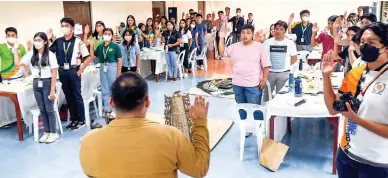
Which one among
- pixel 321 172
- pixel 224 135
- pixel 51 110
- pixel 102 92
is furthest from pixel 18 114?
pixel 321 172

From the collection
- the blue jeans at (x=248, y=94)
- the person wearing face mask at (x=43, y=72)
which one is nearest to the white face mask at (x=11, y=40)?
the person wearing face mask at (x=43, y=72)

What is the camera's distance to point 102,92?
17.6 ft

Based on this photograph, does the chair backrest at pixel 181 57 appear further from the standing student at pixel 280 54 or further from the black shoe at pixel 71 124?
the standing student at pixel 280 54

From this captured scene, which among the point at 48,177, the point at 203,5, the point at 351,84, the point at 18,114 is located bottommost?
the point at 48,177

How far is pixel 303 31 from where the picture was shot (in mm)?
6957

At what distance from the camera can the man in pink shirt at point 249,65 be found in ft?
13.6

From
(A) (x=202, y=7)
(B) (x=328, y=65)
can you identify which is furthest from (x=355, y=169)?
(A) (x=202, y=7)

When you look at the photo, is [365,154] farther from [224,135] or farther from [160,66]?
[160,66]

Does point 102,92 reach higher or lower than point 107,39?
lower

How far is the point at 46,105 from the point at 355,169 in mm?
3637

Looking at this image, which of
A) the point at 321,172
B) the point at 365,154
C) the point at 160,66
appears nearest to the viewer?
the point at 365,154

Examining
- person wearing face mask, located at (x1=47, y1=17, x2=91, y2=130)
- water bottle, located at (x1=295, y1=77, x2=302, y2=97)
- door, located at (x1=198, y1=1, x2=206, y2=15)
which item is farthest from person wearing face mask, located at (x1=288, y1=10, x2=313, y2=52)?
door, located at (x1=198, y1=1, x2=206, y2=15)

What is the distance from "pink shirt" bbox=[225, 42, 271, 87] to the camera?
163 inches

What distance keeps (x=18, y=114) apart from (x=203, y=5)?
10944 mm
